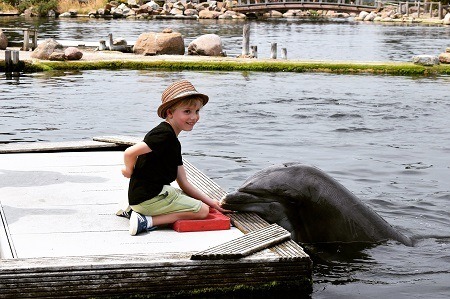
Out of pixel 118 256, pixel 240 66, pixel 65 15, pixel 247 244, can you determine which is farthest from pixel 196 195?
pixel 65 15

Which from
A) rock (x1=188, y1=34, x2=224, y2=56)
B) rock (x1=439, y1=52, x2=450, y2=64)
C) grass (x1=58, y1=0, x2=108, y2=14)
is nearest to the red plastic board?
rock (x1=439, y1=52, x2=450, y2=64)

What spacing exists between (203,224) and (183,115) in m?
0.81

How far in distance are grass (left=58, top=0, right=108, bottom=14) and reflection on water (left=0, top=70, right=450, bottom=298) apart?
50.8m

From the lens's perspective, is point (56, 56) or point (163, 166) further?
point (56, 56)

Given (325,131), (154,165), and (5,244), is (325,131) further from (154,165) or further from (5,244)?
(5,244)

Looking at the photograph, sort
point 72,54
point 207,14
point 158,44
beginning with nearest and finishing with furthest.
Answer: point 72,54 → point 158,44 → point 207,14

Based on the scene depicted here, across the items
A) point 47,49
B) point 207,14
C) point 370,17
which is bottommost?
point 370,17

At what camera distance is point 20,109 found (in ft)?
57.3

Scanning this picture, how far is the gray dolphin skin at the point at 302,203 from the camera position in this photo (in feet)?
21.9

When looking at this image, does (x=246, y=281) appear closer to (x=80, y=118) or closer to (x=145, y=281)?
(x=145, y=281)

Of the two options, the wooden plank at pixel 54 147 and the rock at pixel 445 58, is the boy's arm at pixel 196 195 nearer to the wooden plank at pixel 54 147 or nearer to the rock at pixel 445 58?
the wooden plank at pixel 54 147

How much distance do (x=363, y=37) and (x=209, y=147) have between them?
36.1 metres

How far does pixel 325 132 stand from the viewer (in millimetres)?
15375

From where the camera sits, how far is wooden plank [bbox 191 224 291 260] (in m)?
5.46
